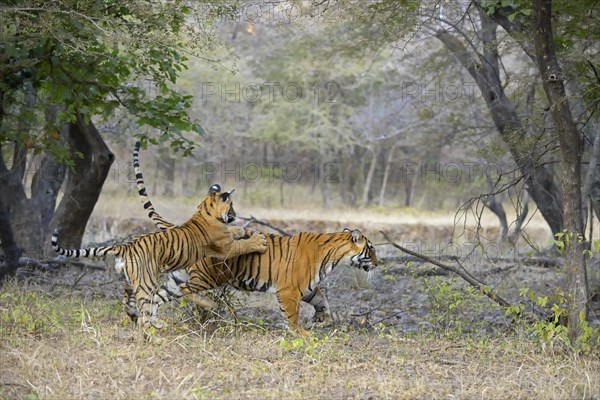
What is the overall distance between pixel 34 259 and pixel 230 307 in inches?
205

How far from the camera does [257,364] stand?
7047mm

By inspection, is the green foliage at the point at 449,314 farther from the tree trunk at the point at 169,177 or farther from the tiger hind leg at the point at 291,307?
the tree trunk at the point at 169,177

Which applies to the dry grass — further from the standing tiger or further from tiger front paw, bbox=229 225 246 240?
tiger front paw, bbox=229 225 246 240

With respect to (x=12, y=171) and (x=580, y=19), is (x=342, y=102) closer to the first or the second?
(x=12, y=171)

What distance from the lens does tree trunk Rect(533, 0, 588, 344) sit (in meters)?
7.76

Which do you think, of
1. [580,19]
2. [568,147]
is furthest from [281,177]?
[568,147]

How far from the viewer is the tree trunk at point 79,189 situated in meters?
13.8

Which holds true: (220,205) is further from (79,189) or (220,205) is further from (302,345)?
(79,189)

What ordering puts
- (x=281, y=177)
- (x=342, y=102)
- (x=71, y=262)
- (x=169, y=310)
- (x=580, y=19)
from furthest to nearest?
(x=281, y=177)
(x=342, y=102)
(x=71, y=262)
(x=580, y=19)
(x=169, y=310)

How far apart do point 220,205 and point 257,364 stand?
8.98 feet

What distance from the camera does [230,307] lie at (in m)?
8.75

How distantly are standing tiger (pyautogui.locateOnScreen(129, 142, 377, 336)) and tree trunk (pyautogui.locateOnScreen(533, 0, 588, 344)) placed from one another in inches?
87.6

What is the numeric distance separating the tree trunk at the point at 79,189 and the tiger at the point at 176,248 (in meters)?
4.65

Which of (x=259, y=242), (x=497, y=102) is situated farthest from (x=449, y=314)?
(x=497, y=102)
